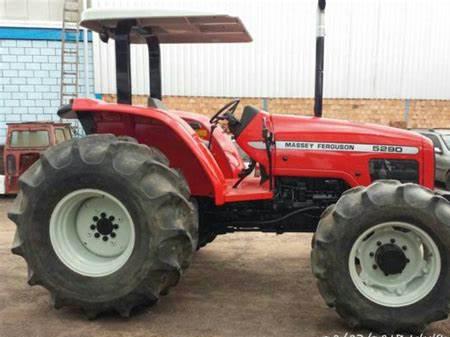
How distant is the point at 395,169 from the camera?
3.65 meters

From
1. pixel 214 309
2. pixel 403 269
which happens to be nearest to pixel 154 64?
pixel 214 309

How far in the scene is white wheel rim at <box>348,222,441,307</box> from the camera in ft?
9.84

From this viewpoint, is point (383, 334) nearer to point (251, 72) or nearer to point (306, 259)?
point (306, 259)

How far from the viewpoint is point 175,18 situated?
334 centimetres

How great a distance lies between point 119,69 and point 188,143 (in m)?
0.83

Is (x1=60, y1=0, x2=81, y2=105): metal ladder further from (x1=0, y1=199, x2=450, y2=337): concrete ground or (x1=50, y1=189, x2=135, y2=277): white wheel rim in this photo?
(x1=50, y1=189, x2=135, y2=277): white wheel rim

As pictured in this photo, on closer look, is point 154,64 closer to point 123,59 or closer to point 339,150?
point 123,59

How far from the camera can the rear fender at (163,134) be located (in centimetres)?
341

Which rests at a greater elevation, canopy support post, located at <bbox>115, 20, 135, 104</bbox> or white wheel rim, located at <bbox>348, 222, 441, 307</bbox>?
canopy support post, located at <bbox>115, 20, 135, 104</bbox>

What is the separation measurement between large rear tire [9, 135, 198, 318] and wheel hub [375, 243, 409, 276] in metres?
1.31

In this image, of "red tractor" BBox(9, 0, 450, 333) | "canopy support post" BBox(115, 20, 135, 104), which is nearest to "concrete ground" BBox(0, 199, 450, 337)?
"red tractor" BBox(9, 0, 450, 333)

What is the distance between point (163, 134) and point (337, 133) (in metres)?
1.43

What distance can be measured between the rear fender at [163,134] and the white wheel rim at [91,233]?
2.26ft

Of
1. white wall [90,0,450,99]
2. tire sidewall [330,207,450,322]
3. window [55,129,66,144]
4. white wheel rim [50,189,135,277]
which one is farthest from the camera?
white wall [90,0,450,99]
